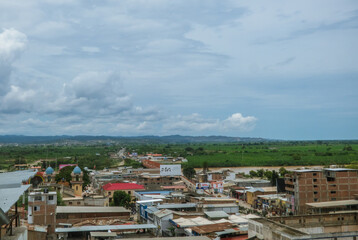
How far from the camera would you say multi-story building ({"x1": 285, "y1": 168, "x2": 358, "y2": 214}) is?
3700cm

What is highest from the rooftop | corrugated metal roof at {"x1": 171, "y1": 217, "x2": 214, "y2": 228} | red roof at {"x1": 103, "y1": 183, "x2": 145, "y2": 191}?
the rooftop

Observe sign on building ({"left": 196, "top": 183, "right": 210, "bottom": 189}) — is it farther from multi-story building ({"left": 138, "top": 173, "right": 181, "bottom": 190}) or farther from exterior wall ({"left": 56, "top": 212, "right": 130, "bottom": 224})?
exterior wall ({"left": 56, "top": 212, "right": 130, "bottom": 224})

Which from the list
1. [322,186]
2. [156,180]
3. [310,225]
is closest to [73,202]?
[156,180]

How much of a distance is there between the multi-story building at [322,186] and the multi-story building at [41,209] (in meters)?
23.3

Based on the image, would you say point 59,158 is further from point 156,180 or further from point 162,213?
point 162,213

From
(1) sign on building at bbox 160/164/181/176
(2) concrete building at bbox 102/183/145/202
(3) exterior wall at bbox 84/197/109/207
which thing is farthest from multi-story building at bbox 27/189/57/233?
(1) sign on building at bbox 160/164/181/176

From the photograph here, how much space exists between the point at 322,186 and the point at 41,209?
26246mm

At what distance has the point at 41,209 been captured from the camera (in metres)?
24.9

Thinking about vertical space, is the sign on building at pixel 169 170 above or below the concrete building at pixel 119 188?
above

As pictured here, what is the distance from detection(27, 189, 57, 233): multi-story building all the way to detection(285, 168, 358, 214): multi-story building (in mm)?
23302

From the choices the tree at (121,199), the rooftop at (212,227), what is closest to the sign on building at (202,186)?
the tree at (121,199)

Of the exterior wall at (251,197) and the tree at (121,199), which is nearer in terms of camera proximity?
the tree at (121,199)

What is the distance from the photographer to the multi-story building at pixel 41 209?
2468 cm

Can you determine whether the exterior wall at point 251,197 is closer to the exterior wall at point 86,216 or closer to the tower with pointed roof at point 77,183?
the exterior wall at point 86,216
